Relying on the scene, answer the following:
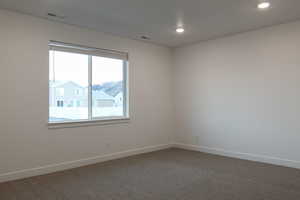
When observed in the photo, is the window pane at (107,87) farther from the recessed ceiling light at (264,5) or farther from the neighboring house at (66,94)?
Result: the recessed ceiling light at (264,5)

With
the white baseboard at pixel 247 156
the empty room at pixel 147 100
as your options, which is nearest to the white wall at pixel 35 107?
the empty room at pixel 147 100

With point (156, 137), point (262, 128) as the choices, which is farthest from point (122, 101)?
point (262, 128)

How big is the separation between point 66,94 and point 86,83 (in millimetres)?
455

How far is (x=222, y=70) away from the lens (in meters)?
4.97

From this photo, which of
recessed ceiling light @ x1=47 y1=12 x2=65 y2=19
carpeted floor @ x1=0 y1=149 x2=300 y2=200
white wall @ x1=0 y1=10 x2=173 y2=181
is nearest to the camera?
carpeted floor @ x1=0 y1=149 x2=300 y2=200

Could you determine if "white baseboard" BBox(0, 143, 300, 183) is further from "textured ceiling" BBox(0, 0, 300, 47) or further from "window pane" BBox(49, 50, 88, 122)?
"textured ceiling" BBox(0, 0, 300, 47)

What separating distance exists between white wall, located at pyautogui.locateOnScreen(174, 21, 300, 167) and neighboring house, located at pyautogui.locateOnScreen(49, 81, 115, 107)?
2150mm

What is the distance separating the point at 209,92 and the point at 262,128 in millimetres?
1352

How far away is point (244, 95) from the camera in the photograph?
4621 millimetres

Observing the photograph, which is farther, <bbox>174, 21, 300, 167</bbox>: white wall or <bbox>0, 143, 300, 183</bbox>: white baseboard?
<bbox>174, 21, 300, 167</bbox>: white wall

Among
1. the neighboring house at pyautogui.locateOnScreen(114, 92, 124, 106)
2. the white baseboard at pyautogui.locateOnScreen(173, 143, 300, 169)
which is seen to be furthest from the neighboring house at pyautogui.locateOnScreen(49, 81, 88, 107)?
the white baseboard at pyautogui.locateOnScreen(173, 143, 300, 169)

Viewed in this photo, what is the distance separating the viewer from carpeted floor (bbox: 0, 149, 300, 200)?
2.93 m

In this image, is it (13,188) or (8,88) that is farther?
(8,88)

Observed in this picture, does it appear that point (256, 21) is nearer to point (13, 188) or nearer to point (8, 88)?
point (8, 88)
